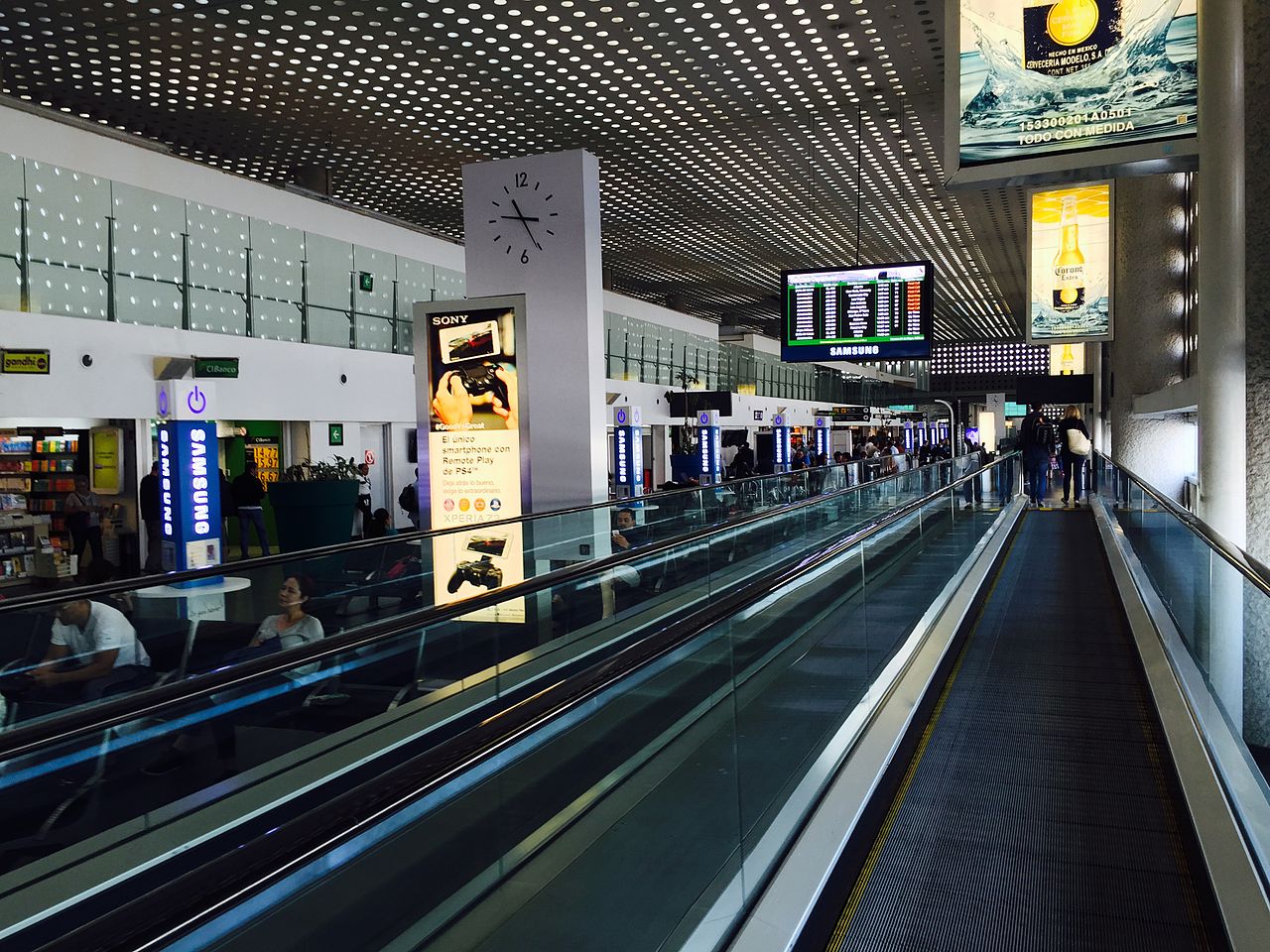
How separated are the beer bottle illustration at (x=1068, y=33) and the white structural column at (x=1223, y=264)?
1.96 ft

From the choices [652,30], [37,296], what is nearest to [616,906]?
[652,30]

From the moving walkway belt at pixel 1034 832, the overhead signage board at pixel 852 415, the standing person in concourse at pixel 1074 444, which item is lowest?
the moving walkway belt at pixel 1034 832

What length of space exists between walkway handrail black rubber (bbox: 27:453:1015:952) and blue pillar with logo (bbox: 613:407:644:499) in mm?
20996

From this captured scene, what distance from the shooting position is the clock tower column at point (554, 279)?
11.5 meters

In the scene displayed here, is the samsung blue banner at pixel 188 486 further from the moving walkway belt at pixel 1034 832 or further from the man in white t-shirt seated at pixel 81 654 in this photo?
the moving walkway belt at pixel 1034 832

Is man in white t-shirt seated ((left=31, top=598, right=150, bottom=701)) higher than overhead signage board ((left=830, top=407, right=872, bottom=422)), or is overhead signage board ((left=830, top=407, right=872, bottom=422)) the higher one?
overhead signage board ((left=830, top=407, right=872, bottom=422))

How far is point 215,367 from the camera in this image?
14.6 metres

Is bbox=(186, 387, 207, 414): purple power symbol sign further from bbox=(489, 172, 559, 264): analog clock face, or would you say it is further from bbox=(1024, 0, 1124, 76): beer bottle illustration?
bbox=(1024, 0, 1124, 76): beer bottle illustration

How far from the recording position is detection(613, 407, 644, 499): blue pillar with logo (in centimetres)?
2355

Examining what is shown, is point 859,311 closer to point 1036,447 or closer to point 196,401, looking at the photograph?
point 1036,447

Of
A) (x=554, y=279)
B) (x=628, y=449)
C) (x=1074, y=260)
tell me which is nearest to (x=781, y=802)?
(x=554, y=279)

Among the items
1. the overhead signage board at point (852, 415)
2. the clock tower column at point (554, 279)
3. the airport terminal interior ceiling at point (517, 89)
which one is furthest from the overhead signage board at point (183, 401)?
the overhead signage board at point (852, 415)

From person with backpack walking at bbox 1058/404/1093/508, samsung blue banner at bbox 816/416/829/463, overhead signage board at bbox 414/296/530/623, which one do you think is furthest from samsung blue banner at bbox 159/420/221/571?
samsung blue banner at bbox 816/416/829/463

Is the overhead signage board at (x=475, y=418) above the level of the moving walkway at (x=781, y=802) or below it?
above
